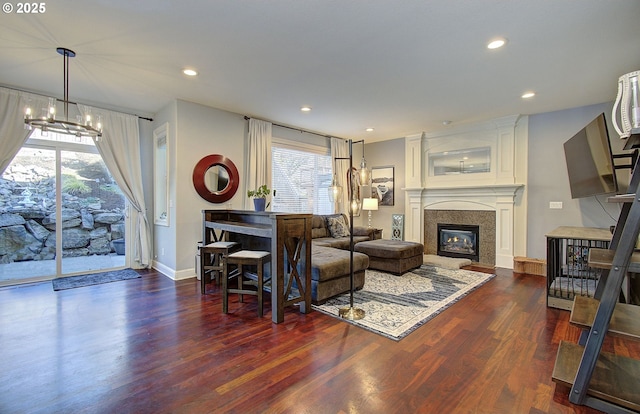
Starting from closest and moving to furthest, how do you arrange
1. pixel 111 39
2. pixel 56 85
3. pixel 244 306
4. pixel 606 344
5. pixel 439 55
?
1. pixel 606 344
2. pixel 111 39
3. pixel 439 55
4. pixel 244 306
5. pixel 56 85

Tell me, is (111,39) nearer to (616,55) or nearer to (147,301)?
(147,301)

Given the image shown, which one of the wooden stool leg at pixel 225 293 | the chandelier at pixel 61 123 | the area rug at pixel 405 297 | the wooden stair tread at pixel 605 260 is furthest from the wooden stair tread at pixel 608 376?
the chandelier at pixel 61 123

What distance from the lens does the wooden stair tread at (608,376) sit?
161 centimetres

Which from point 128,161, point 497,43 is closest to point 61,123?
point 128,161

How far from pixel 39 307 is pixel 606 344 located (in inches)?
217

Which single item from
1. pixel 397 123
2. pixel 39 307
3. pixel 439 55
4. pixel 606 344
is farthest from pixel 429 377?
pixel 397 123

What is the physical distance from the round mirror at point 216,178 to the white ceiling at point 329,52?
91 centimetres

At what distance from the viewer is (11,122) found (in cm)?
385

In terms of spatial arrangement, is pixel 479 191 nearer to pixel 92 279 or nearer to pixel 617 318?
pixel 617 318

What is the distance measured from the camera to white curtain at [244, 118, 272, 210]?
5188 mm

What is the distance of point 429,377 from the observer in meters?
1.94

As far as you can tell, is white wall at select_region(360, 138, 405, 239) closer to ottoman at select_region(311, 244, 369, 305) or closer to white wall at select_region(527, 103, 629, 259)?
white wall at select_region(527, 103, 629, 259)

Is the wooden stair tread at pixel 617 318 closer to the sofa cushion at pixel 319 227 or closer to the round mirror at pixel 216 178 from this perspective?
the sofa cushion at pixel 319 227

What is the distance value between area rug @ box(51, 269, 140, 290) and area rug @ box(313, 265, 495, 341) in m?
3.23
